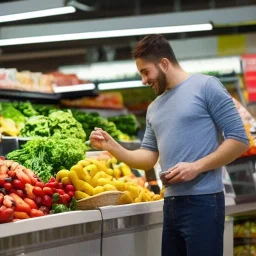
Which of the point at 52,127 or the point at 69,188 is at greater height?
the point at 52,127

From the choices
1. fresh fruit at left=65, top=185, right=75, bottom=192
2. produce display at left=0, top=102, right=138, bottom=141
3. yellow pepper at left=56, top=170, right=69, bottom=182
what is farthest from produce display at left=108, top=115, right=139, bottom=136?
fresh fruit at left=65, top=185, right=75, bottom=192

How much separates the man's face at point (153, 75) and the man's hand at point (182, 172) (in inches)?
19.6

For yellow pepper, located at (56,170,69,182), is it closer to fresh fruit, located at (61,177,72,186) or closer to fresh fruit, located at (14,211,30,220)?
fresh fruit, located at (61,177,72,186)

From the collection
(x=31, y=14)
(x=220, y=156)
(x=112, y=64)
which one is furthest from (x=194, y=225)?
(x=112, y=64)

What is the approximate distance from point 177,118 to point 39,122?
7.73 ft

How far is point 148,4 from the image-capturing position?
16609mm

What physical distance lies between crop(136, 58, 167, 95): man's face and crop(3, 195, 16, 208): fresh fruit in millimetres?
998

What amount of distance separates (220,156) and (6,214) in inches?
46.4

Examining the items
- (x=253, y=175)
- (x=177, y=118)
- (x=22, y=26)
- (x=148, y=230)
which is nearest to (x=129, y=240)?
(x=148, y=230)

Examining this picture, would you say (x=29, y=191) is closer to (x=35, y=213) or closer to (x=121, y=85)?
(x=35, y=213)

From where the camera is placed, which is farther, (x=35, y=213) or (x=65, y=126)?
(x=65, y=126)

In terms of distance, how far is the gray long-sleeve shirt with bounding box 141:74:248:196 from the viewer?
4.14 metres

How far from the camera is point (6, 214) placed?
12.6 ft

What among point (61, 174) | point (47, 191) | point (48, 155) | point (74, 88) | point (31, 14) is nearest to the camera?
point (47, 191)
